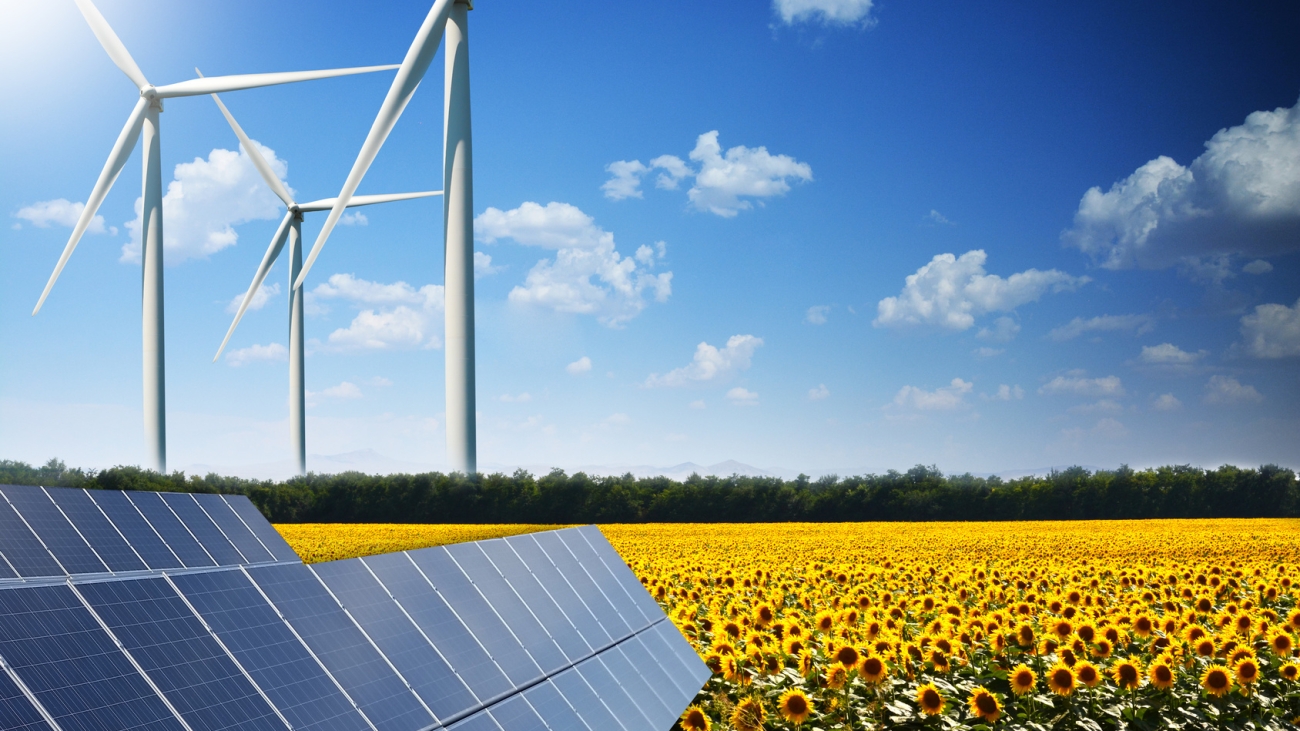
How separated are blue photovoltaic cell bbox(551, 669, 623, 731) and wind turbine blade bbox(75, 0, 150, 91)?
167 feet

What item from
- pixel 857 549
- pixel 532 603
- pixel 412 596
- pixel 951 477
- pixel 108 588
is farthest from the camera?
pixel 951 477

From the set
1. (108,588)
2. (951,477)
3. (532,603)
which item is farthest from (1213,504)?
(108,588)

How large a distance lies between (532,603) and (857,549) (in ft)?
75.4

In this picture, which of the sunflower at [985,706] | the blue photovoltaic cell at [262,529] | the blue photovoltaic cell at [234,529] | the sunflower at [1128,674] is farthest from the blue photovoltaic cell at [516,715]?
the sunflower at [1128,674]

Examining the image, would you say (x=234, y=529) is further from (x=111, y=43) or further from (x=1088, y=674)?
(x=111, y=43)

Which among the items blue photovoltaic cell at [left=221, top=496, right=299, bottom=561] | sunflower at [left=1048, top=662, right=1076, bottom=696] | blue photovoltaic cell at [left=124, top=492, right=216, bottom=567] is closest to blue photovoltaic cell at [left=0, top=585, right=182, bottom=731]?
blue photovoltaic cell at [left=124, top=492, right=216, bottom=567]

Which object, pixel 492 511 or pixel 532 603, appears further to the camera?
pixel 492 511

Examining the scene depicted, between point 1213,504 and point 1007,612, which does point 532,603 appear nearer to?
point 1007,612

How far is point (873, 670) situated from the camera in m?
10.9

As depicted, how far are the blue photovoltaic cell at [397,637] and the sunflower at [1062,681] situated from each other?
731 cm

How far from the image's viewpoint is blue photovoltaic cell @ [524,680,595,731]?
8.77 meters

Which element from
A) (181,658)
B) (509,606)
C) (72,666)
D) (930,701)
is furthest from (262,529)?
(930,701)

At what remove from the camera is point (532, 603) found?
11211 mm

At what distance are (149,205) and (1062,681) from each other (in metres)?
52.7
